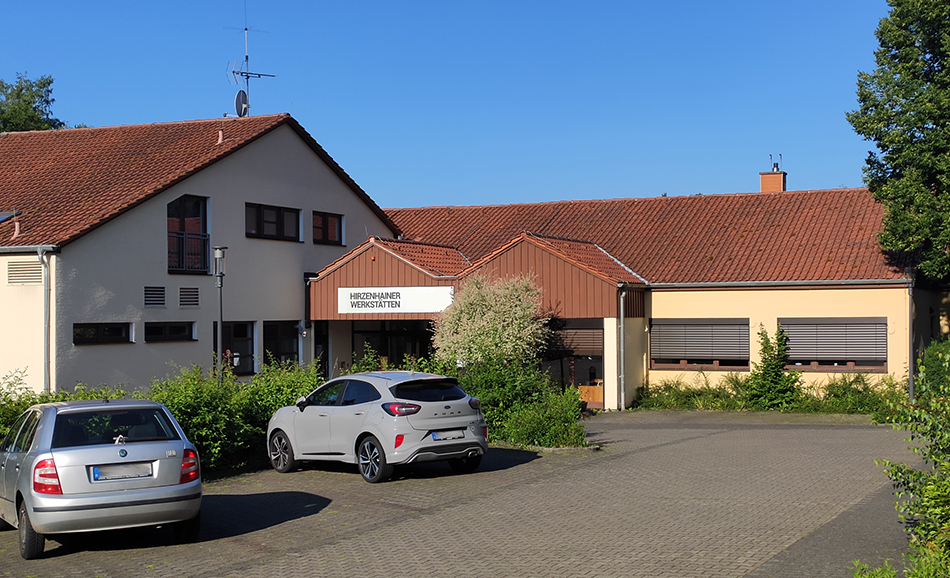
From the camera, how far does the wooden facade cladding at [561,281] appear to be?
25609 millimetres

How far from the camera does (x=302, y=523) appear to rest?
35.3 feet

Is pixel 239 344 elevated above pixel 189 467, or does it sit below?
above

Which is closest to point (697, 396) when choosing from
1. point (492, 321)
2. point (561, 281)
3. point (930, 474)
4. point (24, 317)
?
point (561, 281)

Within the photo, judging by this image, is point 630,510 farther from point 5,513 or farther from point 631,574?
point 5,513

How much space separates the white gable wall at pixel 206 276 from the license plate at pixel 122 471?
444 inches

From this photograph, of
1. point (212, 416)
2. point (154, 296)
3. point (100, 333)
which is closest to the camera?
point (212, 416)

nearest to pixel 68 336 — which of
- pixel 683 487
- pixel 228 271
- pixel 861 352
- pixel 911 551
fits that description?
pixel 228 271

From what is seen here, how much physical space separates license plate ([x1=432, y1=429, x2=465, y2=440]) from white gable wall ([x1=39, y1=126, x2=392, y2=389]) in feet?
28.8

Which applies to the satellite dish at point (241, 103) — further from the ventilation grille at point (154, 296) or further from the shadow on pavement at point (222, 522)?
the shadow on pavement at point (222, 522)

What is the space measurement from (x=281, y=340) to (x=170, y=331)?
175 inches

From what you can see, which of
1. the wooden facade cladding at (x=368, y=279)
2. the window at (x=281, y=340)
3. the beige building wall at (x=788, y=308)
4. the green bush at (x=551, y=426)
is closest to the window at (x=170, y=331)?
the window at (x=281, y=340)

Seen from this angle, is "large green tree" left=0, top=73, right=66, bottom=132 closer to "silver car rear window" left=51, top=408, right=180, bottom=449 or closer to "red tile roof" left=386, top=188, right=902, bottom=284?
"red tile roof" left=386, top=188, right=902, bottom=284

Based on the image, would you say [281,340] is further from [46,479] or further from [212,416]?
[46,479]

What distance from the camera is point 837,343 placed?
25562 mm
